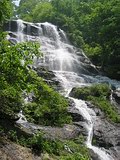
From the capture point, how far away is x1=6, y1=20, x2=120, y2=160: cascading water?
22.1 metres

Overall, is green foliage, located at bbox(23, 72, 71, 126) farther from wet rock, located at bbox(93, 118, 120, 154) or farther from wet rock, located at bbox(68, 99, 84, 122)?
wet rock, located at bbox(93, 118, 120, 154)

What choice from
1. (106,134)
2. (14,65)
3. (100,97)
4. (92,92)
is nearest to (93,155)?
(106,134)

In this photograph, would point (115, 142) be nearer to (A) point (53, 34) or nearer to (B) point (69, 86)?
(B) point (69, 86)

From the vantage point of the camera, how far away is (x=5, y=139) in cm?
1300

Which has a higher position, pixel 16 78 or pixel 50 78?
pixel 16 78

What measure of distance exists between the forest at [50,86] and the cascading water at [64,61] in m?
1.10

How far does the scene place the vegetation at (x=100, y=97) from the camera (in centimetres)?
2267

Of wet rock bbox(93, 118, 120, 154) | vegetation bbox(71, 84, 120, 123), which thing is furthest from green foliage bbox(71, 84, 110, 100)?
wet rock bbox(93, 118, 120, 154)

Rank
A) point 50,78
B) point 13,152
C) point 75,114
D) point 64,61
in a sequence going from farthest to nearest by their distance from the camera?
point 64,61
point 50,78
point 75,114
point 13,152

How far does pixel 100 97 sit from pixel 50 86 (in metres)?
3.77

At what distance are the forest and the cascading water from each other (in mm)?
1097

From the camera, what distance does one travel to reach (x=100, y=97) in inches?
968

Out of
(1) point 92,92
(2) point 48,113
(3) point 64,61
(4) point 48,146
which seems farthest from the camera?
(3) point 64,61

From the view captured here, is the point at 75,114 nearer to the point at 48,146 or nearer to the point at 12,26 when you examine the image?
the point at 48,146
